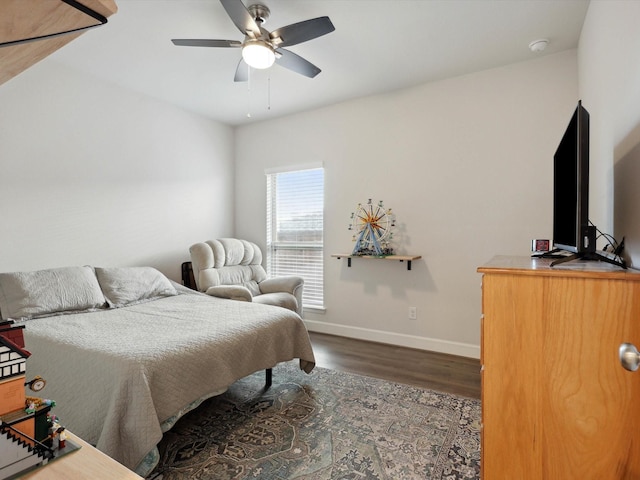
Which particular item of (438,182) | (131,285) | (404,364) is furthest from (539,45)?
(131,285)

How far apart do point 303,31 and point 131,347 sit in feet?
6.81

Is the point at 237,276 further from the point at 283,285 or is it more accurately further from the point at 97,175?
the point at 97,175

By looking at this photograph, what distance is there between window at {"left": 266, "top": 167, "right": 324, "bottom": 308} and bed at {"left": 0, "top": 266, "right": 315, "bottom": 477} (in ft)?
4.74

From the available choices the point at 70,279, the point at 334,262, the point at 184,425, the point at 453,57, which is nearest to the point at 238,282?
the point at 334,262

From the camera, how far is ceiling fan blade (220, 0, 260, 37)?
186 centimetres

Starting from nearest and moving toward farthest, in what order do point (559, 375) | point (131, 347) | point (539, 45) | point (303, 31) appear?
1. point (559, 375)
2. point (131, 347)
3. point (303, 31)
4. point (539, 45)

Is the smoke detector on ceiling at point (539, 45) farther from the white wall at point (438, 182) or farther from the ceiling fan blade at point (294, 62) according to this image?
the ceiling fan blade at point (294, 62)

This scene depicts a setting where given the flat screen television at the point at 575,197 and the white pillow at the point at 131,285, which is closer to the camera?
the flat screen television at the point at 575,197

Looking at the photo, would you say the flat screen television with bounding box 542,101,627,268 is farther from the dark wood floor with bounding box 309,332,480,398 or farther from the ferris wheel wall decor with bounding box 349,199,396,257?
the ferris wheel wall decor with bounding box 349,199,396,257

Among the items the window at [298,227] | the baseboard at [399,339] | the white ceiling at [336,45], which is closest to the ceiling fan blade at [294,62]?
the white ceiling at [336,45]

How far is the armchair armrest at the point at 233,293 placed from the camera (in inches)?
123

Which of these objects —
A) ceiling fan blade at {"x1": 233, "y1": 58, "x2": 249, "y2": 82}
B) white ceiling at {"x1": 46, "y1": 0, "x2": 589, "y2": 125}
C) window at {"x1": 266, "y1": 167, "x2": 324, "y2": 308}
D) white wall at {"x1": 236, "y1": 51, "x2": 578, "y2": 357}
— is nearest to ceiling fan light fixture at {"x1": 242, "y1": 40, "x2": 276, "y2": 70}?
white ceiling at {"x1": 46, "y1": 0, "x2": 589, "y2": 125}

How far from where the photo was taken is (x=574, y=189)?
1.47m

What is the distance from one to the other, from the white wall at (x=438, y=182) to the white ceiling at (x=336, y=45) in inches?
8.9
